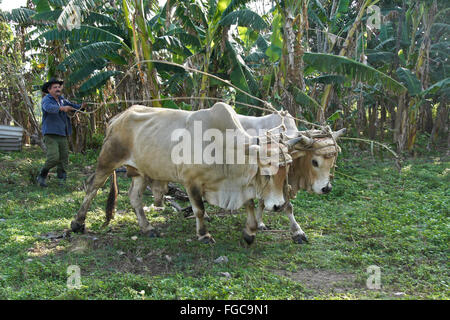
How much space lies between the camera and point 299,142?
18.5ft

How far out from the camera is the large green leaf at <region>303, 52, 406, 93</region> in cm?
839

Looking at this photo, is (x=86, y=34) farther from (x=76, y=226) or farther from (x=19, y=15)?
(x=76, y=226)

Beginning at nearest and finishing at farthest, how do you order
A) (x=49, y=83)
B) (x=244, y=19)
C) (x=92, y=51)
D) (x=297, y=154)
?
1. (x=297, y=154)
2. (x=49, y=83)
3. (x=92, y=51)
4. (x=244, y=19)

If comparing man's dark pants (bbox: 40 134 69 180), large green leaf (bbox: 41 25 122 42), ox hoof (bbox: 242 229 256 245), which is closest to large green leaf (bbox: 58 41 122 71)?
large green leaf (bbox: 41 25 122 42)

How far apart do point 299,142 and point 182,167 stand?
1.57 m

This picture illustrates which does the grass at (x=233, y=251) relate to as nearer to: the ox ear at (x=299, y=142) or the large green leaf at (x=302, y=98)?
the ox ear at (x=299, y=142)

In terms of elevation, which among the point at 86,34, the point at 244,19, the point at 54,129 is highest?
the point at 244,19

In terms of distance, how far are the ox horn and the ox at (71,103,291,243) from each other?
11.1 inches

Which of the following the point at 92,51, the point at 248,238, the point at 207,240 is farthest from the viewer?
the point at 92,51

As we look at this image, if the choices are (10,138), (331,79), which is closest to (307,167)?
(331,79)

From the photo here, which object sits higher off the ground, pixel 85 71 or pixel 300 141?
pixel 85 71

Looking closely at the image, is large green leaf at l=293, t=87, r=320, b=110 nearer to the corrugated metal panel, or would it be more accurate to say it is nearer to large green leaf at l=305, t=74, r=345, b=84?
large green leaf at l=305, t=74, r=345, b=84

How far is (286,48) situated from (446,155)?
699cm
